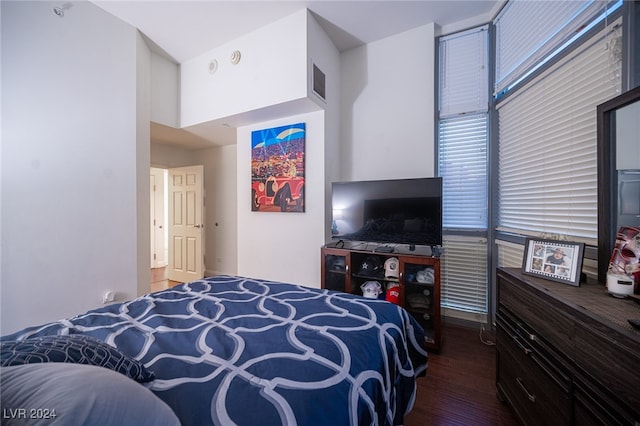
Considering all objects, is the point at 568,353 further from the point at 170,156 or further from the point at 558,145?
the point at 170,156

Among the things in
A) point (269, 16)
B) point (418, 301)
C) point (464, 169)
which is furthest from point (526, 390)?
point (269, 16)

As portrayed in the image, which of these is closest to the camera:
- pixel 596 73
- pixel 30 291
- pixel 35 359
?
pixel 35 359

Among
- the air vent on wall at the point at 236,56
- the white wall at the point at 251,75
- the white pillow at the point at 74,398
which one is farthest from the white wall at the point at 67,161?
the white pillow at the point at 74,398

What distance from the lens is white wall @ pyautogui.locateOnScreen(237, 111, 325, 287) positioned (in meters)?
2.73

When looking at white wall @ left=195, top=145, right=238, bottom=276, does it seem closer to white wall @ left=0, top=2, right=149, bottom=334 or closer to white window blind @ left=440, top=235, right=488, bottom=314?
white wall @ left=0, top=2, right=149, bottom=334

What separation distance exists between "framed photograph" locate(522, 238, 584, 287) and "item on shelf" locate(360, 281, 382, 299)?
1.26 metres

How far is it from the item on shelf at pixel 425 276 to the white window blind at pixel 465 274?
449mm

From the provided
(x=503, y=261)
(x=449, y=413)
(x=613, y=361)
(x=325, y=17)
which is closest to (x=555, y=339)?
(x=613, y=361)

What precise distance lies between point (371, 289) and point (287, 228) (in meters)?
1.15

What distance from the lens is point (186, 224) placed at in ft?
14.1

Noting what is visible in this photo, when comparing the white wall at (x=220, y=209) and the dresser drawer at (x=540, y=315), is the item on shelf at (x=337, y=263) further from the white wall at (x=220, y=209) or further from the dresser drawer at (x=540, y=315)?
A: the white wall at (x=220, y=209)

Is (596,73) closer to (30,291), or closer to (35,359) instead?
(35,359)

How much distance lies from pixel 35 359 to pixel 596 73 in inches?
103

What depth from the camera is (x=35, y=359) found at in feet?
2.00
